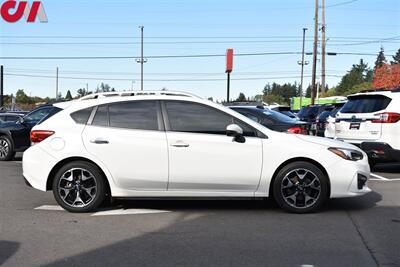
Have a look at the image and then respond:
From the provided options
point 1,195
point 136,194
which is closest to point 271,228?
point 136,194

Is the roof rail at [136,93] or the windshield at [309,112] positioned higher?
the roof rail at [136,93]

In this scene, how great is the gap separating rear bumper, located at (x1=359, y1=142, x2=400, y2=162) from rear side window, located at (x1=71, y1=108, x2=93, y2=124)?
19.4ft

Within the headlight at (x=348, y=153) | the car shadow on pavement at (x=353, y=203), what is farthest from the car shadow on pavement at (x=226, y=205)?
the headlight at (x=348, y=153)

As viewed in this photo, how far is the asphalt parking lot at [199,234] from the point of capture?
16.3ft

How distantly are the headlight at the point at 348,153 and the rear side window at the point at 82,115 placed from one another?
3309mm

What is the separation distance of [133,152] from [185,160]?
0.69 metres

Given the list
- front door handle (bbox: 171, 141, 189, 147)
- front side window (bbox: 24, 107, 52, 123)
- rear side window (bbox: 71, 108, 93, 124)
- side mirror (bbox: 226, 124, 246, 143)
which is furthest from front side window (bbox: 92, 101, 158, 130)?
front side window (bbox: 24, 107, 52, 123)

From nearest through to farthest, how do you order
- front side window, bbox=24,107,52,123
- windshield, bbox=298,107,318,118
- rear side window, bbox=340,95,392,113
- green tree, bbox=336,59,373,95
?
rear side window, bbox=340,95,392,113
front side window, bbox=24,107,52,123
windshield, bbox=298,107,318,118
green tree, bbox=336,59,373,95

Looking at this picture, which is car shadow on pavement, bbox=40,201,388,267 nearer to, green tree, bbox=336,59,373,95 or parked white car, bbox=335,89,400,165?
parked white car, bbox=335,89,400,165

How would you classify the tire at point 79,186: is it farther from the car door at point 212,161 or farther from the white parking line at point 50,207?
the car door at point 212,161

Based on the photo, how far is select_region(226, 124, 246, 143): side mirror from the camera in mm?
6691

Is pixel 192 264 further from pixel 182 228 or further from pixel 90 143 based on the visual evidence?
pixel 90 143

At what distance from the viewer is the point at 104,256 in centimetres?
507

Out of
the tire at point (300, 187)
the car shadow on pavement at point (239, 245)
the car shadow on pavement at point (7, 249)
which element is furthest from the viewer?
the tire at point (300, 187)
